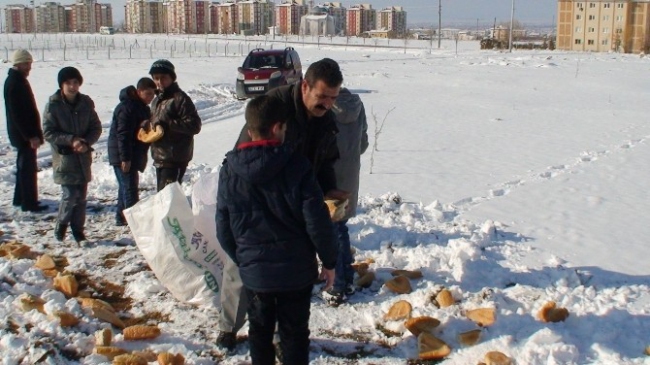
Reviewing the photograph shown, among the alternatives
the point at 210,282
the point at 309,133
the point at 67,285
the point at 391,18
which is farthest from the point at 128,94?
the point at 391,18

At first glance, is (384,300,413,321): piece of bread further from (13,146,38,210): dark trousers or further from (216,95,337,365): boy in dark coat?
(13,146,38,210): dark trousers

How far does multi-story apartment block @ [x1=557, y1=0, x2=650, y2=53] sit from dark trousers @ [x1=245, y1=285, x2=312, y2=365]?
67230 mm

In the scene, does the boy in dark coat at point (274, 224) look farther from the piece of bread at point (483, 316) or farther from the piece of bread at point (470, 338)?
the piece of bread at point (483, 316)

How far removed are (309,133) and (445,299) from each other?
61.4 inches

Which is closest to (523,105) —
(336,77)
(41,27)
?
(336,77)

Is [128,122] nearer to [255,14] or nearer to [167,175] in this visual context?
[167,175]

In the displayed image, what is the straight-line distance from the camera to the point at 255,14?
11569 cm

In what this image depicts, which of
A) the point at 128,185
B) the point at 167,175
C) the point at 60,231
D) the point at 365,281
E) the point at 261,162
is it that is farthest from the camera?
the point at 128,185

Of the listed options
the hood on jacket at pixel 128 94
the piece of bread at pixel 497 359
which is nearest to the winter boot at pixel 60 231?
Result: the hood on jacket at pixel 128 94

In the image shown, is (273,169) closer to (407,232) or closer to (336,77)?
(336,77)

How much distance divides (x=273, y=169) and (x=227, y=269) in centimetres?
116

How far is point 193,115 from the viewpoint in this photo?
17.6 ft

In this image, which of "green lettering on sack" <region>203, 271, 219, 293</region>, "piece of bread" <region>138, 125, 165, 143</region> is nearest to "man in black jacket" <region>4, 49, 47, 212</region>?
"piece of bread" <region>138, 125, 165, 143</region>

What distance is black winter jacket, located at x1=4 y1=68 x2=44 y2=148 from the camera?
21.6ft
